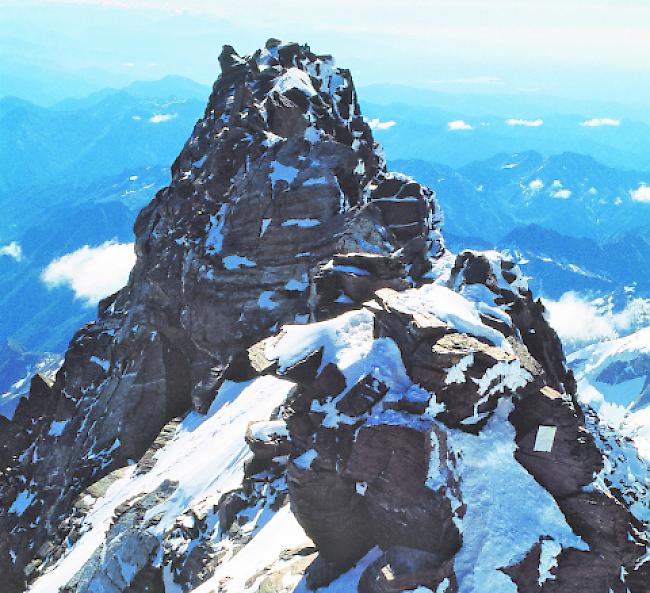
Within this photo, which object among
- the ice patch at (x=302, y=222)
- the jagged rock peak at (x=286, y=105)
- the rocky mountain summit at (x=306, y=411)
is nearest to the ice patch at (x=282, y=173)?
the rocky mountain summit at (x=306, y=411)

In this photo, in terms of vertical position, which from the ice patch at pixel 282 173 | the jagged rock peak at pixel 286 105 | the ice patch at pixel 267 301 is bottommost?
the ice patch at pixel 267 301

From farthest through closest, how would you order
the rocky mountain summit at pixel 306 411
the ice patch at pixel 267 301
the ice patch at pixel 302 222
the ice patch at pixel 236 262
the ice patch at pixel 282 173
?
the ice patch at pixel 282 173
the ice patch at pixel 236 262
the ice patch at pixel 302 222
the ice patch at pixel 267 301
the rocky mountain summit at pixel 306 411

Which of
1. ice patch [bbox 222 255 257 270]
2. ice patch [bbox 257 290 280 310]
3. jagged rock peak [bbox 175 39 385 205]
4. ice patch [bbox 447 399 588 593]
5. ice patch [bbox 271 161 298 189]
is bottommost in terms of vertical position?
ice patch [bbox 257 290 280 310]

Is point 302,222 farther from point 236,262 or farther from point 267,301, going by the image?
point 267,301

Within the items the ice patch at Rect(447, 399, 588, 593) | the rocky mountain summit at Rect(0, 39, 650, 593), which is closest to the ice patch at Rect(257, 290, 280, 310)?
the rocky mountain summit at Rect(0, 39, 650, 593)

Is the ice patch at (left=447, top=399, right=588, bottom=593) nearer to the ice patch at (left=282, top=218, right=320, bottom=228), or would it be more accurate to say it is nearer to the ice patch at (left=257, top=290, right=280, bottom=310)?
the ice patch at (left=257, top=290, right=280, bottom=310)

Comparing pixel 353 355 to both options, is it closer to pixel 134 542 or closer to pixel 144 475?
pixel 134 542

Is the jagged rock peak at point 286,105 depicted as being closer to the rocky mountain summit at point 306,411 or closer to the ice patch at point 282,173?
the rocky mountain summit at point 306,411

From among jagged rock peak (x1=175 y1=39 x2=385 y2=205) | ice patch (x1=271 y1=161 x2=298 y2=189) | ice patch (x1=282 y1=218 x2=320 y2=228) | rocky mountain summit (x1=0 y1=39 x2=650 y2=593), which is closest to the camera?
rocky mountain summit (x1=0 y1=39 x2=650 y2=593)

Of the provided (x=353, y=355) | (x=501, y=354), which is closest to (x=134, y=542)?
(x=353, y=355)
